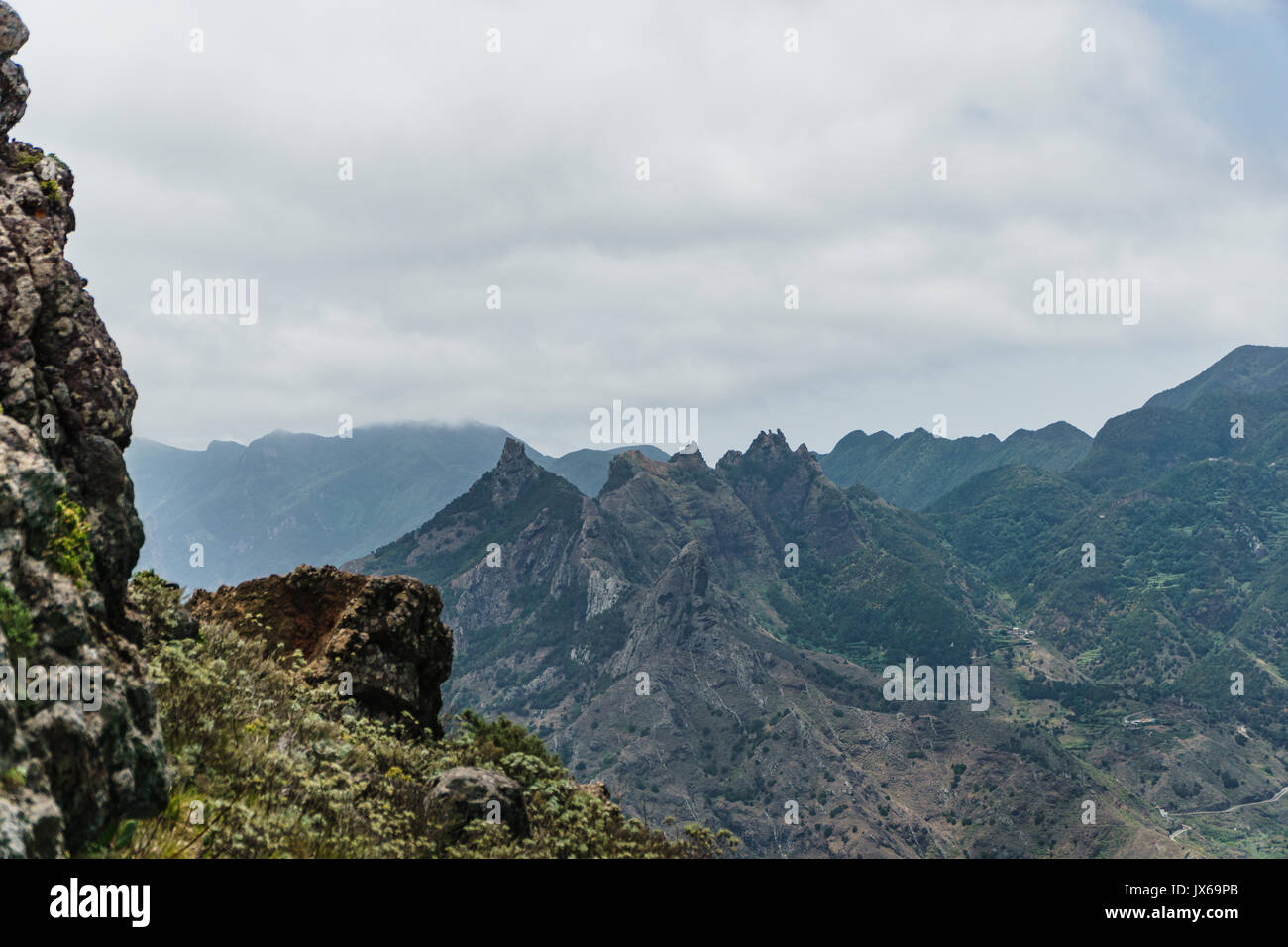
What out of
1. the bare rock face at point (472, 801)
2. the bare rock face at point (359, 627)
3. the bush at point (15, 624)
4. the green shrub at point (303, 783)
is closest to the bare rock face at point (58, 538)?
the bush at point (15, 624)

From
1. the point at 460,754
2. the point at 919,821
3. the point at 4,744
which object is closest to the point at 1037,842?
the point at 919,821

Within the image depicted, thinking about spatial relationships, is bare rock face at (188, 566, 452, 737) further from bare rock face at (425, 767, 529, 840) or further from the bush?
the bush

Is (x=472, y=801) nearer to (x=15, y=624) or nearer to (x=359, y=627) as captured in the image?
(x=359, y=627)

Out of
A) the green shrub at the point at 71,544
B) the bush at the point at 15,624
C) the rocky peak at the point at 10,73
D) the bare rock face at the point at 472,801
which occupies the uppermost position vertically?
the rocky peak at the point at 10,73

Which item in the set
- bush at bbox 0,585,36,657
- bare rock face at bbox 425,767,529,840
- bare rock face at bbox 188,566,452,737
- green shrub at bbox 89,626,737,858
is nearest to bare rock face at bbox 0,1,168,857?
bush at bbox 0,585,36,657

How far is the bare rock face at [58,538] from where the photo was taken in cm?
733

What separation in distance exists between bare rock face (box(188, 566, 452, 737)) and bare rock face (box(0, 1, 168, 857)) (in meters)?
7.57

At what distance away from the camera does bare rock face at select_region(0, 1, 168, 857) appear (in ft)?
24.1

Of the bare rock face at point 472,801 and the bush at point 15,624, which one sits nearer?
the bush at point 15,624

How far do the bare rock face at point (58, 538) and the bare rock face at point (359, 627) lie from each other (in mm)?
7569

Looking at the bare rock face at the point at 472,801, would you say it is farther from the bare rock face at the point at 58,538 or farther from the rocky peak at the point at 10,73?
the rocky peak at the point at 10,73
